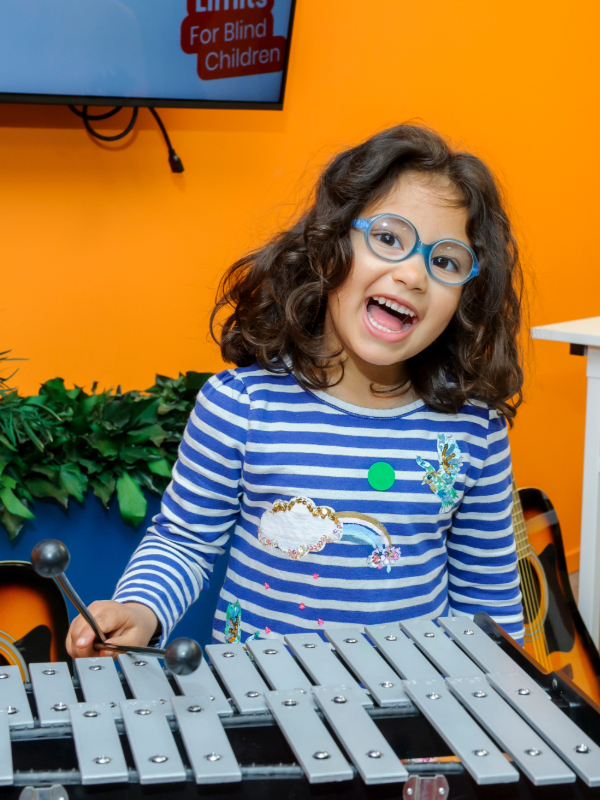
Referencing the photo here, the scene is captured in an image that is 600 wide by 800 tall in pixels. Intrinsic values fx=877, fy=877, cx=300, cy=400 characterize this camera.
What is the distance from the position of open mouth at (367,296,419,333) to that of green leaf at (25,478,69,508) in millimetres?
608

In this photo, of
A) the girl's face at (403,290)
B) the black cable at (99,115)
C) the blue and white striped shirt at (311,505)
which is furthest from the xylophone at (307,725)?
the black cable at (99,115)

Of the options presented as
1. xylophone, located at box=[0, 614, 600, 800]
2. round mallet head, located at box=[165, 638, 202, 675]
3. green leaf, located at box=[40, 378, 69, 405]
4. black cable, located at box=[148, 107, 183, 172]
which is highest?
black cable, located at box=[148, 107, 183, 172]

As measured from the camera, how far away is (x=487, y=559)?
1.07 meters

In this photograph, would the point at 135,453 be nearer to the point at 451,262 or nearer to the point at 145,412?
the point at 145,412

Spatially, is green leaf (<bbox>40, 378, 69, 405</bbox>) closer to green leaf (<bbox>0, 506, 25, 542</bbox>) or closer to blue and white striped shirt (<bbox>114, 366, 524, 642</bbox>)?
green leaf (<bbox>0, 506, 25, 542</bbox>)

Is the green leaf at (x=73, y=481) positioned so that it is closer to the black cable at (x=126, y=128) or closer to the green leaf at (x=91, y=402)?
the green leaf at (x=91, y=402)

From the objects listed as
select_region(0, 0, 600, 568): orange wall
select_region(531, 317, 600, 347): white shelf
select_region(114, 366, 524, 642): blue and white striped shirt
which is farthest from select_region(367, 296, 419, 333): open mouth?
select_region(0, 0, 600, 568): orange wall

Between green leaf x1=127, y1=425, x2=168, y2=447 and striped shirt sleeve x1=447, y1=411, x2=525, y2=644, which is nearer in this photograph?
striped shirt sleeve x1=447, y1=411, x2=525, y2=644

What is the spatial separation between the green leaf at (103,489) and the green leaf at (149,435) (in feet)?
0.26

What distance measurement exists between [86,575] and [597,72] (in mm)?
1916

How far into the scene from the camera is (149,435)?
1.42 meters

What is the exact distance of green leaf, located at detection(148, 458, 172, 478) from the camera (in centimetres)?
141

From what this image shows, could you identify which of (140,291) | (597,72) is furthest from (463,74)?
(140,291)

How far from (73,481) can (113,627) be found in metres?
0.56
